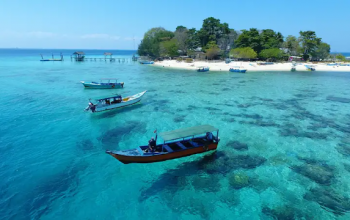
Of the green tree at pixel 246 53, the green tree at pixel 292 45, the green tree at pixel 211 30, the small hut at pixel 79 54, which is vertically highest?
the green tree at pixel 211 30

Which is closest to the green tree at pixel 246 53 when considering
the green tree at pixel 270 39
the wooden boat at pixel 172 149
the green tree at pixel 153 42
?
the green tree at pixel 270 39

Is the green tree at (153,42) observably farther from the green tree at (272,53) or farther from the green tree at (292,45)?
the green tree at (292,45)

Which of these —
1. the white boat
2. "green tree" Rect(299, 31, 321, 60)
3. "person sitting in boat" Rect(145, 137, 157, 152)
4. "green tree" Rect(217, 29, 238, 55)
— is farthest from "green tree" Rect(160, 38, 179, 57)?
"person sitting in boat" Rect(145, 137, 157, 152)

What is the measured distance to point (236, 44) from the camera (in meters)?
97.6

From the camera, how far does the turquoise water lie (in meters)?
12.8

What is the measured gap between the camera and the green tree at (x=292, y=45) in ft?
313

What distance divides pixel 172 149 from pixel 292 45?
3999 inches

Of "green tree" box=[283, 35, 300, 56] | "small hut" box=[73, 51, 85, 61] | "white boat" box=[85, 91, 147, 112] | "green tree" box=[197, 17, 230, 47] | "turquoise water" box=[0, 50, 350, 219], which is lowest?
"turquoise water" box=[0, 50, 350, 219]

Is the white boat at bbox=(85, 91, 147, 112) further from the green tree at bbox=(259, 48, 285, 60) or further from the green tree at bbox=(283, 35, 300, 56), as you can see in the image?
the green tree at bbox=(283, 35, 300, 56)

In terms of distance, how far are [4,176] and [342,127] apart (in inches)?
1348

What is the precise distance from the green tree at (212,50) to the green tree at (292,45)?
108ft

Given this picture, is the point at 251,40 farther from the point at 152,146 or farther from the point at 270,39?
the point at 152,146

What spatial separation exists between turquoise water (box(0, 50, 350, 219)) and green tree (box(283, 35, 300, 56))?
2993 inches

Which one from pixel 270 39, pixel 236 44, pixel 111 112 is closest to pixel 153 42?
pixel 236 44
